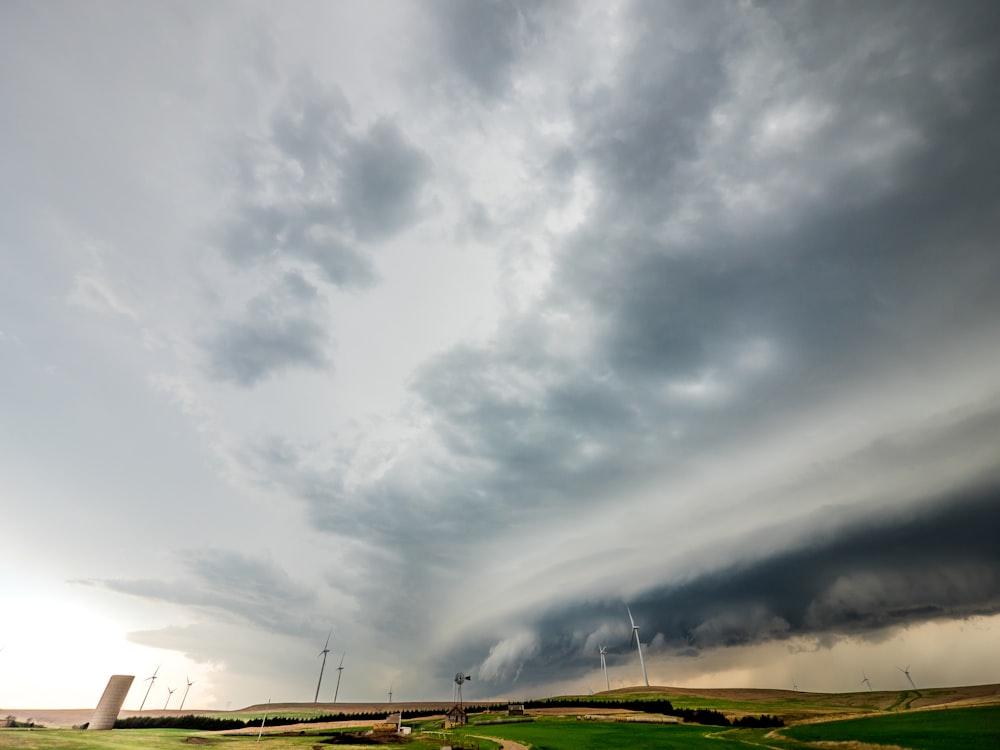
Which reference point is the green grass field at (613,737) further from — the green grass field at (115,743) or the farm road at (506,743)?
the green grass field at (115,743)

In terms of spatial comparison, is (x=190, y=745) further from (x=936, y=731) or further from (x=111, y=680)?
(x=936, y=731)

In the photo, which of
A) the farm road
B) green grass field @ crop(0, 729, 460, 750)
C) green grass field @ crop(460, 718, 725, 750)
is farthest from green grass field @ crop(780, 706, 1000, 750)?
green grass field @ crop(0, 729, 460, 750)

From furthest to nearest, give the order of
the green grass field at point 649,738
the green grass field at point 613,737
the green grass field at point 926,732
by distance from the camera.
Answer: the green grass field at point 613,737
the green grass field at point 649,738
the green grass field at point 926,732

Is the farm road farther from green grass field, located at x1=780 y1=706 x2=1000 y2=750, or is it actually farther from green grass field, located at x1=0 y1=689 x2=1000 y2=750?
green grass field, located at x1=780 y1=706 x2=1000 y2=750

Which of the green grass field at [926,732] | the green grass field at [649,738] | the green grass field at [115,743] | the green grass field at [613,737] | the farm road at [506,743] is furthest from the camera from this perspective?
the farm road at [506,743]

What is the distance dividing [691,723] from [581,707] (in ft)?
227

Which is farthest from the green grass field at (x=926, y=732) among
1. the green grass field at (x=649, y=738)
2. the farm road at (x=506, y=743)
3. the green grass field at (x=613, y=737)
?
the farm road at (x=506, y=743)

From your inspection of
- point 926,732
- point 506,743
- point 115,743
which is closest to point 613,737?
point 506,743

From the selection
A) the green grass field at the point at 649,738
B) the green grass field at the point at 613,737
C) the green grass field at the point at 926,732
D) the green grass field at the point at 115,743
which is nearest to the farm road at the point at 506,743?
the green grass field at the point at 613,737

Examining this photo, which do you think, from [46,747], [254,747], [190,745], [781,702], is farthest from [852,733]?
[781,702]

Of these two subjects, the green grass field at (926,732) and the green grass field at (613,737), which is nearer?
the green grass field at (926,732)

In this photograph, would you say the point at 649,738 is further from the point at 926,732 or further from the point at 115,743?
the point at 115,743

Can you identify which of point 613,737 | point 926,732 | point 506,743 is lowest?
point 926,732

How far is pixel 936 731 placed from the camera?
68750 millimetres
